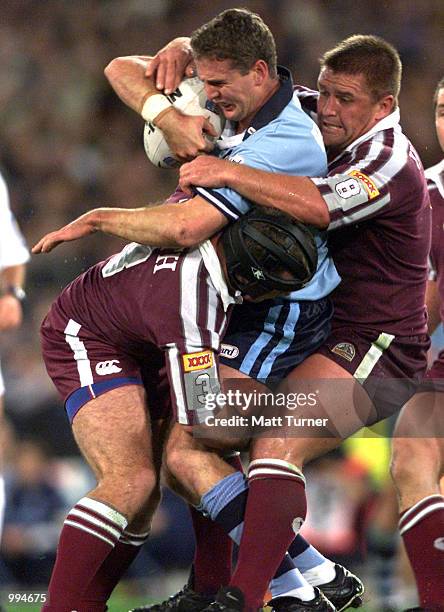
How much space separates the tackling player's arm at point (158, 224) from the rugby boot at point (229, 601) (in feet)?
3.13

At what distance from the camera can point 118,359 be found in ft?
10.3

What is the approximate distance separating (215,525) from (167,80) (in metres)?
1.41

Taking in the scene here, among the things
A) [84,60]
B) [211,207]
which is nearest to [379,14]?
[84,60]

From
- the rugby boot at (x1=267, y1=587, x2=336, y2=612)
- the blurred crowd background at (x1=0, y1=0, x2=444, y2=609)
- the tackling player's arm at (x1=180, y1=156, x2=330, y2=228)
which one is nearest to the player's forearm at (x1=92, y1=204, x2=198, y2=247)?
the tackling player's arm at (x1=180, y1=156, x2=330, y2=228)

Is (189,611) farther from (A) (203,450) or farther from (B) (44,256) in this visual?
(B) (44,256)

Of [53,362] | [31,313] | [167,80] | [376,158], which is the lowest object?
[31,313]

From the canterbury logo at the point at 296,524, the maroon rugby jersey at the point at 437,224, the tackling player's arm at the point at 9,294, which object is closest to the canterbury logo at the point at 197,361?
the canterbury logo at the point at 296,524

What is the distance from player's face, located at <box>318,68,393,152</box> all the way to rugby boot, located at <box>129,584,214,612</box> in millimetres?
1506

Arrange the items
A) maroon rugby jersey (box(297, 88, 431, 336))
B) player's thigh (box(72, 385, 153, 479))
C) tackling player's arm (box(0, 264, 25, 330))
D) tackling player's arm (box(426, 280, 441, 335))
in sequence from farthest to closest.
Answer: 1. tackling player's arm (box(0, 264, 25, 330))
2. tackling player's arm (box(426, 280, 441, 335))
3. maroon rugby jersey (box(297, 88, 431, 336))
4. player's thigh (box(72, 385, 153, 479))

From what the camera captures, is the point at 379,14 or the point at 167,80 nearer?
the point at 167,80

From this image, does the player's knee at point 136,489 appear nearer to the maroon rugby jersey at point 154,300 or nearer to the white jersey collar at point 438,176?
the maroon rugby jersey at point 154,300

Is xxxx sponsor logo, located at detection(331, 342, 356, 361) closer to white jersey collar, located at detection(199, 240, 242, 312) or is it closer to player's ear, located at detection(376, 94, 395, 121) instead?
white jersey collar, located at detection(199, 240, 242, 312)

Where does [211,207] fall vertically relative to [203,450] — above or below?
above

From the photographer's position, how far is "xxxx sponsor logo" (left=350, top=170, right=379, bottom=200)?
3094 millimetres
